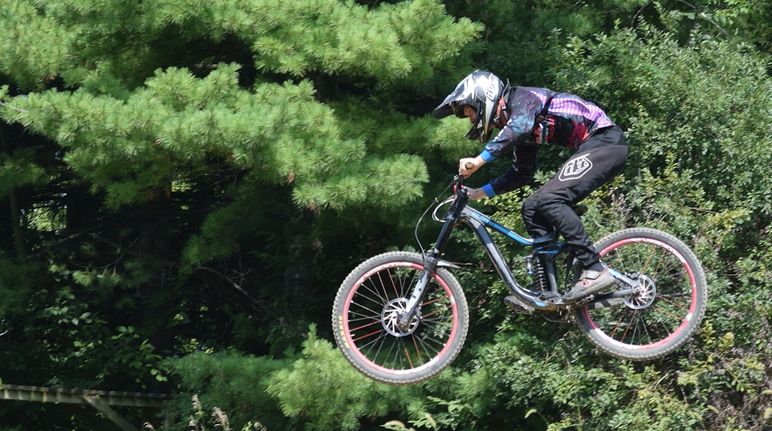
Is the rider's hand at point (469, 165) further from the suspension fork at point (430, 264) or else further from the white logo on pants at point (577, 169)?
the white logo on pants at point (577, 169)

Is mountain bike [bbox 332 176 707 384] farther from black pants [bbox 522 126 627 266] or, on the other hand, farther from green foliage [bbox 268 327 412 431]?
green foliage [bbox 268 327 412 431]

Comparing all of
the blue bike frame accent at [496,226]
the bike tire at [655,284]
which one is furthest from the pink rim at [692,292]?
the blue bike frame accent at [496,226]

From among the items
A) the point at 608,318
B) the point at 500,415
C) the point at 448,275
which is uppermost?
the point at 448,275

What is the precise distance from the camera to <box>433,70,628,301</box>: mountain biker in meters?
5.96

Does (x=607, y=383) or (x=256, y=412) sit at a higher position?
(x=607, y=383)

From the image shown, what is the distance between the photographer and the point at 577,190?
6027mm

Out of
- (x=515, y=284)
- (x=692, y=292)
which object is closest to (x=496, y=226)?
(x=515, y=284)

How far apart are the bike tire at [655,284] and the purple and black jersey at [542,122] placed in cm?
60

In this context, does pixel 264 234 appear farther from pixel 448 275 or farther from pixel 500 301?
pixel 448 275

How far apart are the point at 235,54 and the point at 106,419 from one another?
5220 mm

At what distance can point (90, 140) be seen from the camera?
825 centimetres

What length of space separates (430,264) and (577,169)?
3.05 feet

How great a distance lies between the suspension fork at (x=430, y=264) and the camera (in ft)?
20.2

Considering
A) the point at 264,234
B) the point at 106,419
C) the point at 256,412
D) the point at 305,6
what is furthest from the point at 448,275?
the point at 106,419
